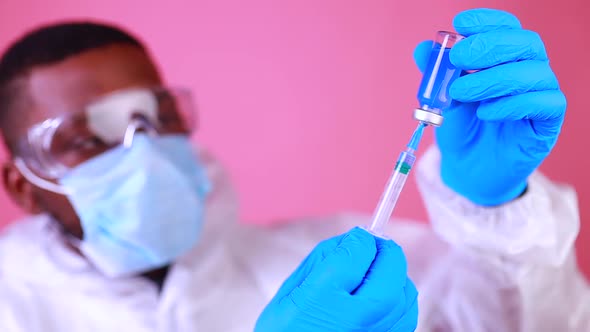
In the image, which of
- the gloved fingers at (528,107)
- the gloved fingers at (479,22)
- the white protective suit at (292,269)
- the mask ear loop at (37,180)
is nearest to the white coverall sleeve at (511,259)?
the white protective suit at (292,269)

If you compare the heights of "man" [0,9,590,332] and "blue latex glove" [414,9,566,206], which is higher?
"blue latex glove" [414,9,566,206]

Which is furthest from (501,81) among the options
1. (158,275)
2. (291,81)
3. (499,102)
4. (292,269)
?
(291,81)

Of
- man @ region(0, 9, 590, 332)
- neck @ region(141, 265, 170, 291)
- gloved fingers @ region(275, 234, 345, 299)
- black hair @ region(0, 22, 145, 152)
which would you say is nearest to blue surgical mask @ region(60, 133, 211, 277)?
man @ region(0, 9, 590, 332)

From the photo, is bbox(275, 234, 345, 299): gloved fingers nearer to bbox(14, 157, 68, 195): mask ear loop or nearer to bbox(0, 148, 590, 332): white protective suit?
bbox(0, 148, 590, 332): white protective suit

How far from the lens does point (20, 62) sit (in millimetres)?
1271

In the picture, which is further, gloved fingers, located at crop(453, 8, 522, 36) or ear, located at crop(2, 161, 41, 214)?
ear, located at crop(2, 161, 41, 214)

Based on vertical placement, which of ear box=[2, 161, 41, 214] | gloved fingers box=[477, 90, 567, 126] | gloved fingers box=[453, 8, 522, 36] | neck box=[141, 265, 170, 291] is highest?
gloved fingers box=[453, 8, 522, 36]

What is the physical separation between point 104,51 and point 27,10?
82 cm

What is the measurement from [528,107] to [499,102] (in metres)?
0.04

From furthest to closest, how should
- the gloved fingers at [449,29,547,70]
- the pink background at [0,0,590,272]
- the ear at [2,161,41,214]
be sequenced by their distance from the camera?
the pink background at [0,0,590,272], the ear at [2,161,41,214], the gloved fingers at [449,29,547,70]

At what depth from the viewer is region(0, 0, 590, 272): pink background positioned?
1.45 meters

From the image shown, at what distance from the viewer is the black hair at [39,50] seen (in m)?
1.25

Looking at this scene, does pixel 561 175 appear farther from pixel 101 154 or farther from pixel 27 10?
pixel 27 10

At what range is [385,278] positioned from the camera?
74cm
